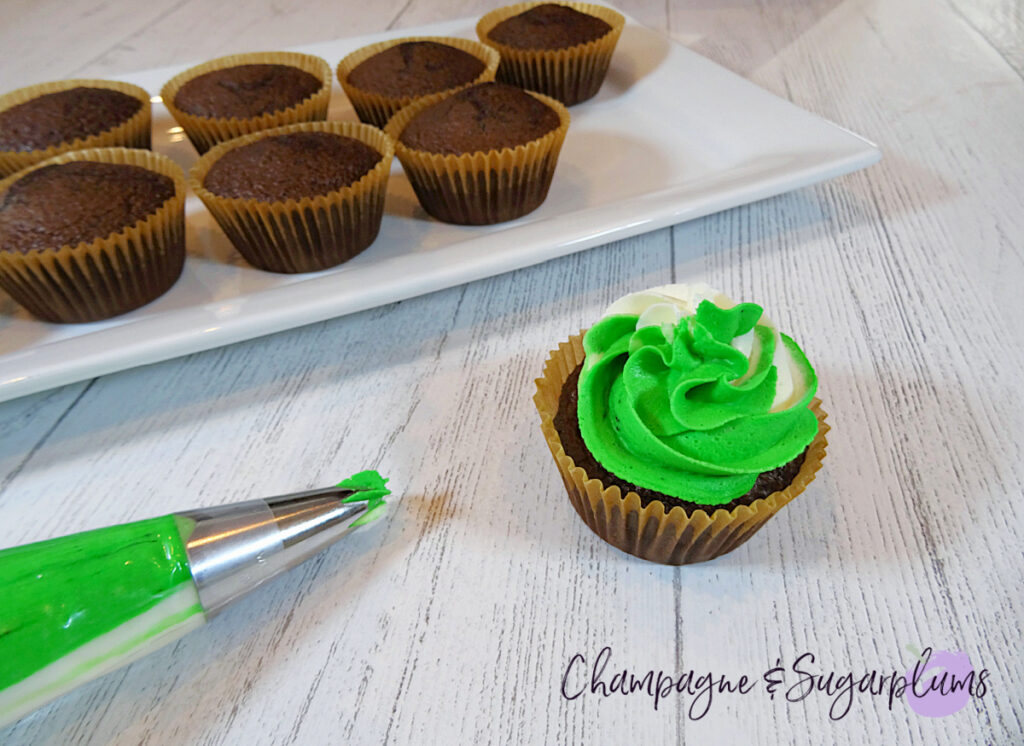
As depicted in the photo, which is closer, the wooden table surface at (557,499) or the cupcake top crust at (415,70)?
the wooden table surface at (557,499)

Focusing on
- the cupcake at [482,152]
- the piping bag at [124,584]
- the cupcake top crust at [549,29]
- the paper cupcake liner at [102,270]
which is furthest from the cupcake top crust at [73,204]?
the cupcake top crust at [549,29]

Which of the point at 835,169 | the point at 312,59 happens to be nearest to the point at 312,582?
the point at 835,169

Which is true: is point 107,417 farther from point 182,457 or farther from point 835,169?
point 835,169

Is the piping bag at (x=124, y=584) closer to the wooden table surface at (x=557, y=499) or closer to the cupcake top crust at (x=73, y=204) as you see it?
the wooden table surface at (x=557, y=499)

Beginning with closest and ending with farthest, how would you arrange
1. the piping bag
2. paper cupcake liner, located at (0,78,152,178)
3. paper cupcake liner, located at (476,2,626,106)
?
1. the piping bag
2. paper cupcake liner, located at (0,78,152,178)
3. paper cupcake liner, located at (476,2,626,106)

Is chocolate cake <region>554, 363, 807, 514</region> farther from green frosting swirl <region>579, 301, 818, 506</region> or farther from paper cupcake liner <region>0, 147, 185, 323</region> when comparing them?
paper cupcake liner <region>0, 147, 185, 323</region>

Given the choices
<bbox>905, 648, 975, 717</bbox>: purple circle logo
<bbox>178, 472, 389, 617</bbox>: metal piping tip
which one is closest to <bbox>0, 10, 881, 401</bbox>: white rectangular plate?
<bbox>178, 472, 389, 617</bbox>: metal piping tip
